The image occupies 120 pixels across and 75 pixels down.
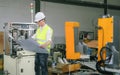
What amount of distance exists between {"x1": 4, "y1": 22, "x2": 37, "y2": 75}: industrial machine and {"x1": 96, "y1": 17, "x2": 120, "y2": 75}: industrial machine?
6.22 feet

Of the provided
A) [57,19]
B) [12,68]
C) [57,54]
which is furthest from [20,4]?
[12,68]

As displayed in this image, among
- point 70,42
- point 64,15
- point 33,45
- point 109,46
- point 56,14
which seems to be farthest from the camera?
point 64,15

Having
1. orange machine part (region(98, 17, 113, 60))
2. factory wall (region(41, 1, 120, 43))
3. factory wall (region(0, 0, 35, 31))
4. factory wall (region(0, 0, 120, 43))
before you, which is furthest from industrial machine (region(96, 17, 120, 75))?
factory wall (region(41, 1, 120, 43))

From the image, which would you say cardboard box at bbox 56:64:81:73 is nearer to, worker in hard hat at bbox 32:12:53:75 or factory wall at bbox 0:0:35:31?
worker in hard hat at bbox 32:12:53:75

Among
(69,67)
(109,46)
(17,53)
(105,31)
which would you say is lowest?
(69,67)

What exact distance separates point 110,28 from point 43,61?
1.32m

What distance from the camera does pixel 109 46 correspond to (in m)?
4.39

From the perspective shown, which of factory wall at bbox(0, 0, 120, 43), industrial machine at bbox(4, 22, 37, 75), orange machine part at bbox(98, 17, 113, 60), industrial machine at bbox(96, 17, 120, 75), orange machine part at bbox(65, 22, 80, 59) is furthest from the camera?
factory wall at bbox(0, 0, 120, 43)

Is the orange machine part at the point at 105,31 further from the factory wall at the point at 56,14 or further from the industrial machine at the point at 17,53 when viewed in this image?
the factory wall at the point at 56,14

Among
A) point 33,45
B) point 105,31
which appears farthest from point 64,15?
point 33,45

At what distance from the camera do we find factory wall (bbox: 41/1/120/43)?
9414mm

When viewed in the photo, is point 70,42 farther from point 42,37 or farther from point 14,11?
point 14,11

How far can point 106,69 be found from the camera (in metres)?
4.39

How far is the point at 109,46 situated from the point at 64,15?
564 centimetres
